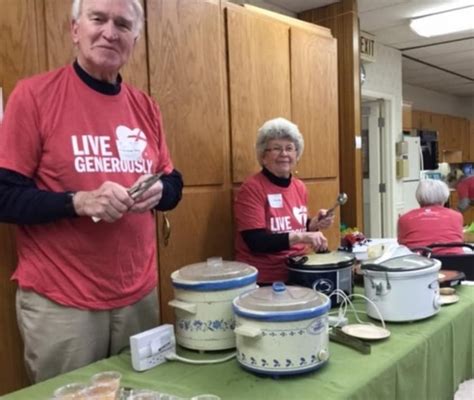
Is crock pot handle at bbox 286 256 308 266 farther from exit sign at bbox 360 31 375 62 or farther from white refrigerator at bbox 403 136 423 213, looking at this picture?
white refrigerator at bbox 403 136 423 213

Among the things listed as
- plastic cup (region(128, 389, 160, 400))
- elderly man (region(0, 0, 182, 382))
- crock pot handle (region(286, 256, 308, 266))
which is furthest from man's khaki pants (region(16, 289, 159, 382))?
crock pot handle (region(286, 256, 308, 266))

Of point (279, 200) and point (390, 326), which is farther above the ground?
point (279, 200)

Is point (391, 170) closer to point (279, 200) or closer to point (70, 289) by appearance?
point (279, 200)

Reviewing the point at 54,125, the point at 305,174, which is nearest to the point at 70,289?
the point at 54,125

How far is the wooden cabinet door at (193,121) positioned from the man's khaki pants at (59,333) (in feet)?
2.47

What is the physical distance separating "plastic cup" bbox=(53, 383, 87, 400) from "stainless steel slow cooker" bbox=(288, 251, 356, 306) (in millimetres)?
700

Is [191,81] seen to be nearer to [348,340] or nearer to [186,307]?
[186,307]

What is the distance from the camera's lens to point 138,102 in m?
1.43

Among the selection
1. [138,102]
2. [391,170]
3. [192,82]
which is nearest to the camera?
[138,102]

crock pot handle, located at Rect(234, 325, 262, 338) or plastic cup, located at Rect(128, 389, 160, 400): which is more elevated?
crock pot handle, located at Rect(234, 325, 262, 338)

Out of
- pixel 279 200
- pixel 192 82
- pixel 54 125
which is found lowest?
pixel 279 200

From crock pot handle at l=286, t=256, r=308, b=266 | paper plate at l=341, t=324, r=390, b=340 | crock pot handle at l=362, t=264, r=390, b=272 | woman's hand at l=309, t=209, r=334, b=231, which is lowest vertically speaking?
paper plate at l=341, t=324, r=390, b=340

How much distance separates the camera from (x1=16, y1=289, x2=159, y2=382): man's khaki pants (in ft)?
3.99

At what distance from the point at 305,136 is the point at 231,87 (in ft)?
2.15
